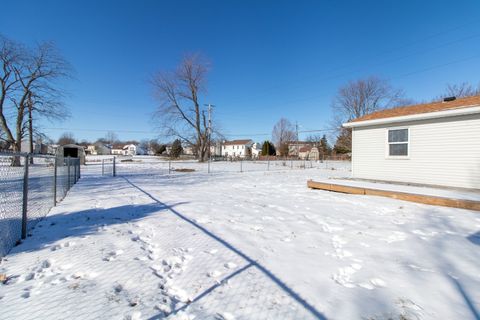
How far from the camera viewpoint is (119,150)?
104750 millimetres

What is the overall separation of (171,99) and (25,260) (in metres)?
38.6

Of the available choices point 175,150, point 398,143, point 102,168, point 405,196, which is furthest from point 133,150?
point 405,196

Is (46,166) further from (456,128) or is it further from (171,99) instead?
(171,99)

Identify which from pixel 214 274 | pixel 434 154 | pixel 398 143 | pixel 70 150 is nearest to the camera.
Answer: pixel 214 274

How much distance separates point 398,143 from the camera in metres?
9.10

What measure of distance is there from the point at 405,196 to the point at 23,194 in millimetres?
8296

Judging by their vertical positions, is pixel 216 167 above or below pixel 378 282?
above

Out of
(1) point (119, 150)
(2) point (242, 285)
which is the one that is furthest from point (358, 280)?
(1) point (119, 150)

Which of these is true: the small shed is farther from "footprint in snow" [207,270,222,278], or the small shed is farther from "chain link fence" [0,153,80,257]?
"footprint in snow" [207,270,222,278]

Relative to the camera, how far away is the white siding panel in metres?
7.38

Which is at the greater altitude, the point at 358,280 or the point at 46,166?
the point at 46,166

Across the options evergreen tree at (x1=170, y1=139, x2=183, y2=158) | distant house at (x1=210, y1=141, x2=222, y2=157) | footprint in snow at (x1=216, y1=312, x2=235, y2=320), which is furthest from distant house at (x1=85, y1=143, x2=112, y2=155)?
footprint in snow at (x1=216, y1=312, x2=235, y2=320)

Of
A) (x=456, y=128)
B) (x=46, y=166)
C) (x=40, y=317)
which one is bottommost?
(x=40, y=317)

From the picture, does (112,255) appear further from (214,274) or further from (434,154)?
(434,154)
